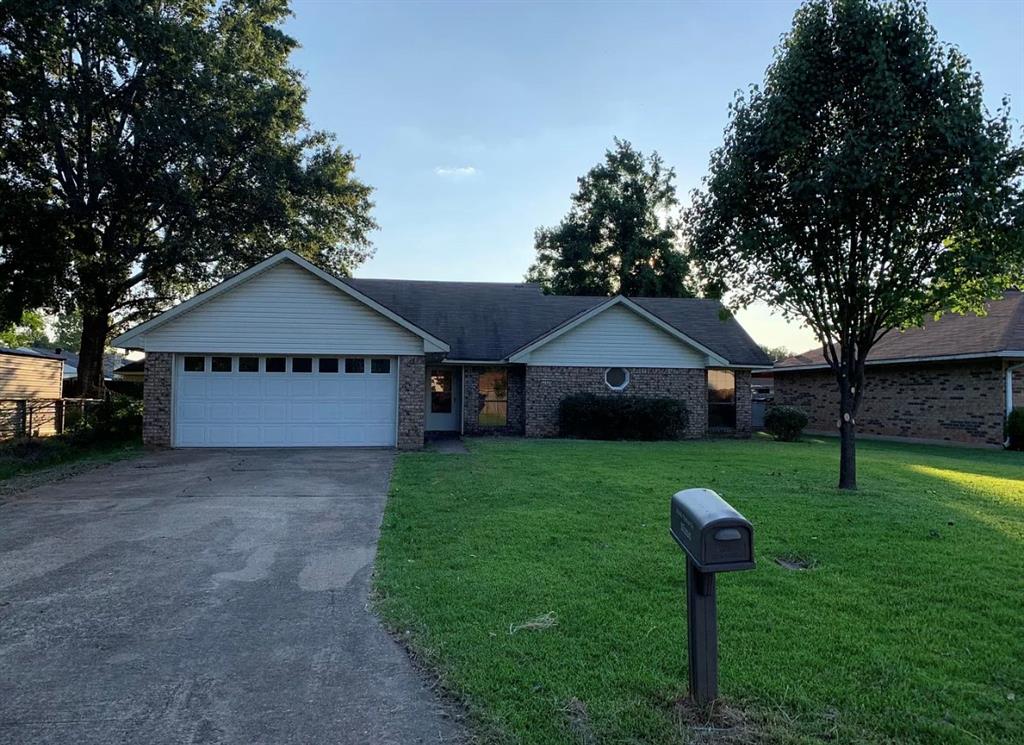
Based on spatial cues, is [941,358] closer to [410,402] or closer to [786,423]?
[786,423]

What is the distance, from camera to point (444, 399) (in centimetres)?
2048

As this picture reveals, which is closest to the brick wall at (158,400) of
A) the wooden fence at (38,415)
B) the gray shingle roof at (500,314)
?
the wooden fence at (38,415)

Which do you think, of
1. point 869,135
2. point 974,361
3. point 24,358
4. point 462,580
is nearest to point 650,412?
point 974,361

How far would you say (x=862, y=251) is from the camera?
30.5ft

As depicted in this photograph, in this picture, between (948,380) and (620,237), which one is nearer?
(948,380)

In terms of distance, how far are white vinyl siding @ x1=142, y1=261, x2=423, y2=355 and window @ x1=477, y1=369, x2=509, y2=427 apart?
14.9 ft

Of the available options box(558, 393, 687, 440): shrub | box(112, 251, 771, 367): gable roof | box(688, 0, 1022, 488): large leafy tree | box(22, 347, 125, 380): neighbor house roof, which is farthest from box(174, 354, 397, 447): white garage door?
box(22, 347, 125, 380): neighbor house roof

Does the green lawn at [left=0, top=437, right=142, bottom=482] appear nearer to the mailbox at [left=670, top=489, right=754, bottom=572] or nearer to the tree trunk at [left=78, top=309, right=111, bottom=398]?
the tree trunk at [left=78, top=309, right=111, bottom=398]

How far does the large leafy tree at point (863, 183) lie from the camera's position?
8422mm

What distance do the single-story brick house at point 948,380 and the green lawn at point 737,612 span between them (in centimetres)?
1081

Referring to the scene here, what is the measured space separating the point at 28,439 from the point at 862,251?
61.9 ft

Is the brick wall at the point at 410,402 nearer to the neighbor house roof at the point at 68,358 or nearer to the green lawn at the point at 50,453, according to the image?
the green lawn at the point at 50,453

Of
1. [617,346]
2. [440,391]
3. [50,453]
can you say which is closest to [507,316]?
[440,391]

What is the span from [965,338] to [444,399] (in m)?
16.2
